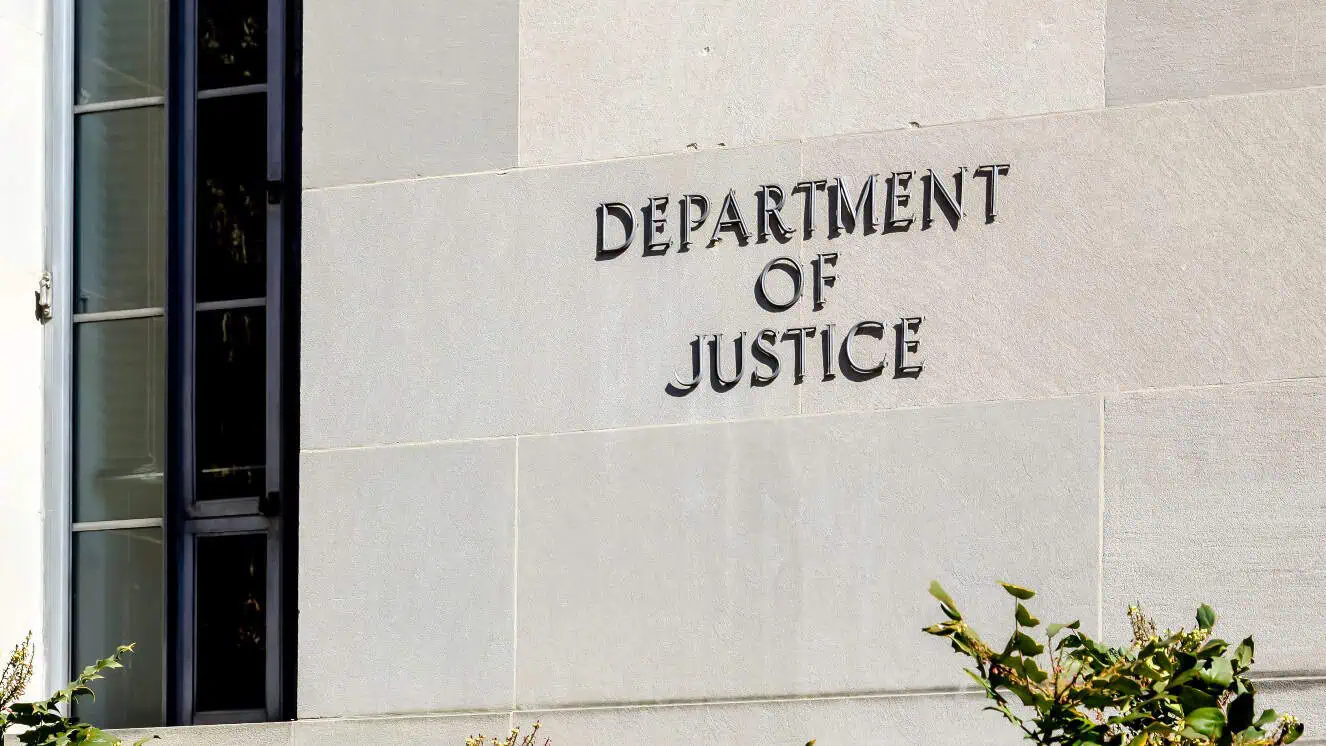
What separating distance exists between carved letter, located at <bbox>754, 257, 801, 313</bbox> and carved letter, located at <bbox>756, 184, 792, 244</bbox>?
110 millimetres

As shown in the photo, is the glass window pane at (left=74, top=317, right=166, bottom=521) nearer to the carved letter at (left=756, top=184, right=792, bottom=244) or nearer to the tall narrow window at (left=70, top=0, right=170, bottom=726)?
the tall narrow window at (left=70, top=0, right=170, bottom=726)

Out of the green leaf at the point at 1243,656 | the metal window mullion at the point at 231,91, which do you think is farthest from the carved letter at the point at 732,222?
the green leaf at the point at 1243,656

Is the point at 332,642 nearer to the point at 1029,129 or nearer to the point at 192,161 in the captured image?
the point at 192,161

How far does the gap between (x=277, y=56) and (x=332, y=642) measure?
2.99m

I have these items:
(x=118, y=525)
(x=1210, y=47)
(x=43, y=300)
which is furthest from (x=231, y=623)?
(x=1210, y=47)

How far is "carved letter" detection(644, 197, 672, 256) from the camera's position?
8.34 m

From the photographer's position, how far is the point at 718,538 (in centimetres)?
805

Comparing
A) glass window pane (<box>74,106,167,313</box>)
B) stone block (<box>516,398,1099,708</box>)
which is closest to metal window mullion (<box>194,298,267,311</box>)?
glass window pane (<box>74,106,167,313</box>)

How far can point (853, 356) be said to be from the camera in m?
8.01

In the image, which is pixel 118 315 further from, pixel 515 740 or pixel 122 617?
pixel 515 740

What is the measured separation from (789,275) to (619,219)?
827 millimetres

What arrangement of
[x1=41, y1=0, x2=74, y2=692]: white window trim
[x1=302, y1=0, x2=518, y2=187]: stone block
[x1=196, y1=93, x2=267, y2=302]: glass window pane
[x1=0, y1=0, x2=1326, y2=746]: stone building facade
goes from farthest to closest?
[x1=196, y1=93, x2=267, y2=302]: glass window pane, [x1=41, y1=0, x2=74, y2=692]: white window trim, [x1=302, y1=0, x2=518, y2=187]: stone block, [x1=0, y1=0, x2=1326, y2=746]: stone building facade

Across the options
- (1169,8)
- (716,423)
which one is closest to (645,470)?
(716,423)

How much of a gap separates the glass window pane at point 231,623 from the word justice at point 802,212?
246cm
